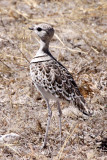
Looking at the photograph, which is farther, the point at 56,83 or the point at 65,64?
the point at 65,64

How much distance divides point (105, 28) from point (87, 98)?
197 cm

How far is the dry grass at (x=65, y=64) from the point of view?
3203mm

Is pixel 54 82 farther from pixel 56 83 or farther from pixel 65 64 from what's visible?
pixel 65 64

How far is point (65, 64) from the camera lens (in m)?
4.60

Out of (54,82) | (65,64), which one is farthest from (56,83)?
(65,64)

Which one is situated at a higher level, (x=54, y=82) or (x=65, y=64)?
(x=54, y=82)

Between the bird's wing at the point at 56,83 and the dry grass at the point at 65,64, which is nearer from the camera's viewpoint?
the bird's wing at the point at 56,83

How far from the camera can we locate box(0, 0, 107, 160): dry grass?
320 cm

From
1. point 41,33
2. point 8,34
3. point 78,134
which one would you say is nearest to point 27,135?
point 78,134

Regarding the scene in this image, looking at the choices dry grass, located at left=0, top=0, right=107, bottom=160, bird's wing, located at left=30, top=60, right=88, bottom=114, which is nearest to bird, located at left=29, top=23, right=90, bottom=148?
bird's wing, located at left=30, top=60, right=88, bottom=114

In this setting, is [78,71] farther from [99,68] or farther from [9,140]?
[9,140]

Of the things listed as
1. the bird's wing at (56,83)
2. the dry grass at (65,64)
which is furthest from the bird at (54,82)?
the dry grass at (65,64)

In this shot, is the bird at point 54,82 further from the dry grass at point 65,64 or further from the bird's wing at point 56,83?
the dry grass at point 65,64

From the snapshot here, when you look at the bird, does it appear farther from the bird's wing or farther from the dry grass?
the dry grass
